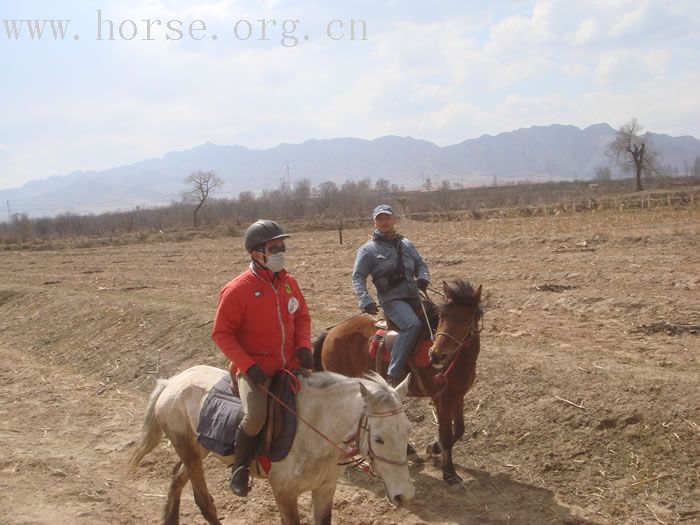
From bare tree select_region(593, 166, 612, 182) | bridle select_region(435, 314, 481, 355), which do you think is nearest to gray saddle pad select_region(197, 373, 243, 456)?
bridle select_region(435, 314, 481, 355)

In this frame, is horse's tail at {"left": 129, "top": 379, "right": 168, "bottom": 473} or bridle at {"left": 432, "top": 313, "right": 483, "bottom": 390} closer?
horse's tail at {"left": 129, "top": 379, "right": 168, "bottom": 473}

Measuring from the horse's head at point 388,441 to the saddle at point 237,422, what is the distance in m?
0.81

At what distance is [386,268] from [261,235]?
2.59 m

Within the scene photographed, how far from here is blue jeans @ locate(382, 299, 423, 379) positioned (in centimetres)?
712

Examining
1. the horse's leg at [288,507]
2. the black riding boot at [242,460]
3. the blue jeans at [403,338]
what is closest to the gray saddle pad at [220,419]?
the black riding boot at [242,460]

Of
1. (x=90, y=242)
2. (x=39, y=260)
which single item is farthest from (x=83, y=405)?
(x=90, y=242)

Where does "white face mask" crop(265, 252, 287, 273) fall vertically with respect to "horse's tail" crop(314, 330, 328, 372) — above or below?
above

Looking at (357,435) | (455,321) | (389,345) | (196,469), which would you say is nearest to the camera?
(357,435)

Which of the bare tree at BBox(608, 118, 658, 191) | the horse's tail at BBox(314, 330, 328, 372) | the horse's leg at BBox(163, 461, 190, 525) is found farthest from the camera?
the bare tree at BBox(608, 118, 658, 191)

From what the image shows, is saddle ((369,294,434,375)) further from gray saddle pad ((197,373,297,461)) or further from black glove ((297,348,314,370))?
gray saddle pad ((197,373,297,461))

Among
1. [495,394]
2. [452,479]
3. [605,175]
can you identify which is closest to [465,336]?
[452,479]

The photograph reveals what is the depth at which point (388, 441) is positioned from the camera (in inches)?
176

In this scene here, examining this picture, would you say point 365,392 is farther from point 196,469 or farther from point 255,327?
point 196,469

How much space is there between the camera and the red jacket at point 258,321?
16.6 ft
